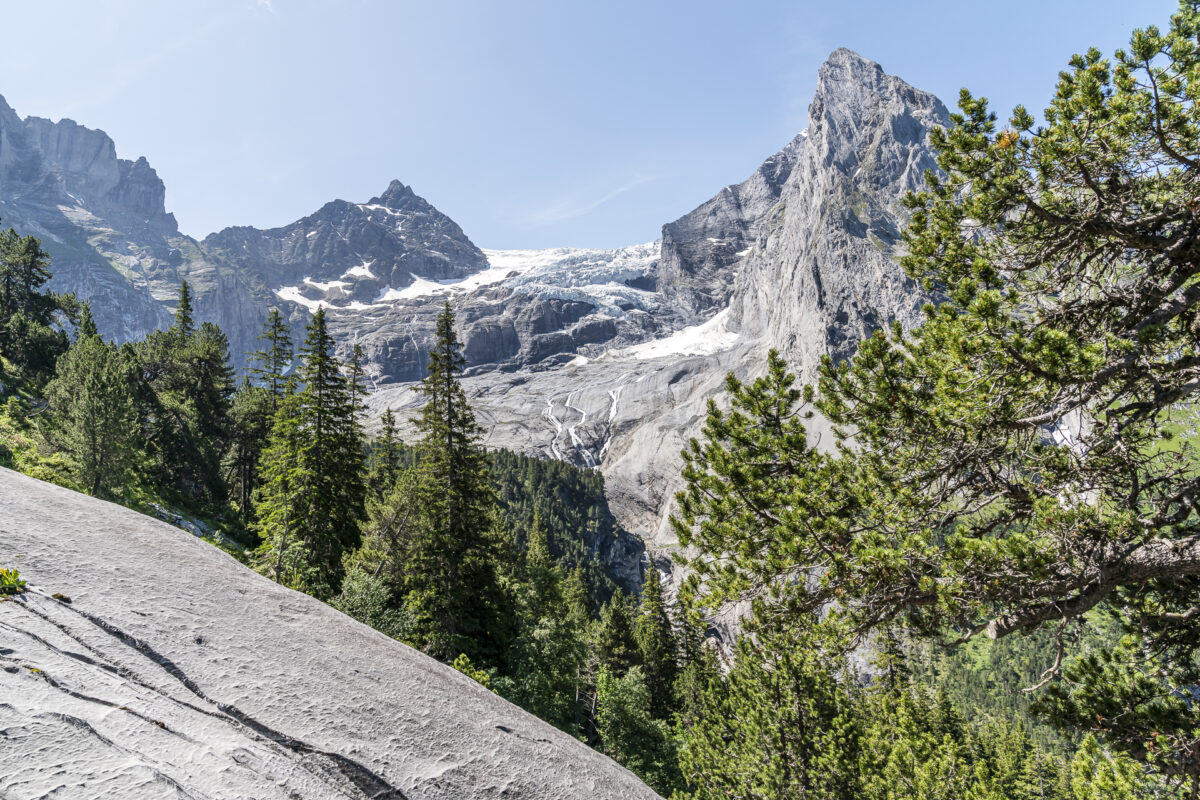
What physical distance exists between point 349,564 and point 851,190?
20665cm

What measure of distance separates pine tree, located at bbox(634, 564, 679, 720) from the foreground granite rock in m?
39.8

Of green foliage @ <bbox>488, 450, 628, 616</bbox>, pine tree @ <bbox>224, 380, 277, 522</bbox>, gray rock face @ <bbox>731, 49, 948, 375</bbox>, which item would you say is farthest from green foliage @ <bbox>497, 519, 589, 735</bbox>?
gray rock face @ <bbox>731, 49, 948, 375</bbox>

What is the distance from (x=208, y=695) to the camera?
4621mm

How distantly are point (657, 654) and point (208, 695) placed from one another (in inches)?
1869

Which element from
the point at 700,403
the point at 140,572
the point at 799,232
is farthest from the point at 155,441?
the point at 799,232

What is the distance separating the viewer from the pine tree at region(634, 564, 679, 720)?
1781 inches

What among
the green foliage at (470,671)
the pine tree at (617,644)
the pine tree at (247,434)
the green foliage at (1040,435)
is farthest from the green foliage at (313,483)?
the pine tree at (617,644)

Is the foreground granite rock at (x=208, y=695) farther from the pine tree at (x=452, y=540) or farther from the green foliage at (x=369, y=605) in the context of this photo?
the pine tree at (x=452, y=540)

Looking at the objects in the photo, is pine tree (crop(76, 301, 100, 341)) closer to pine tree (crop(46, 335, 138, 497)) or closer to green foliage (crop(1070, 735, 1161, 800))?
pine tree (crop(46, 335, 138, 497))

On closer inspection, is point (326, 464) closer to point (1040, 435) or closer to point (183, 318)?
point (1040, 435)

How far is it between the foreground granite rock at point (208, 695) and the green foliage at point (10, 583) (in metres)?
0.21

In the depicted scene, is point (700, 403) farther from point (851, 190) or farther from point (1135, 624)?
point (1135, 624)

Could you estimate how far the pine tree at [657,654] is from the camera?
4525 centimetres

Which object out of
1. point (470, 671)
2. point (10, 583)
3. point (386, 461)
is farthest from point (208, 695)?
point (386, 461)
